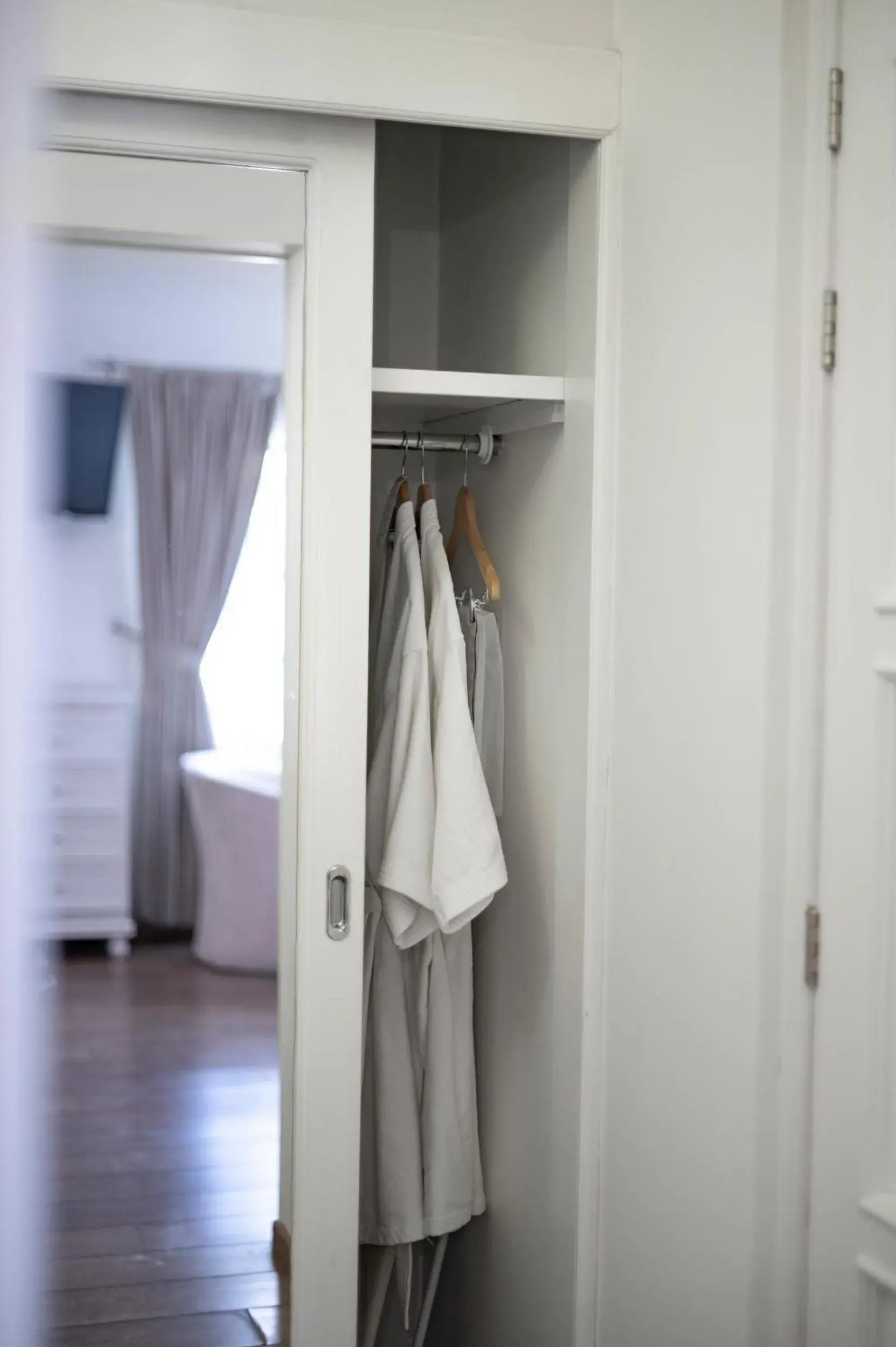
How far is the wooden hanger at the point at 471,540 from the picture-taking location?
199 cm

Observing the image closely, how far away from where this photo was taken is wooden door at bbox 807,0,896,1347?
1328 mm

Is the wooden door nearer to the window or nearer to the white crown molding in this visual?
the white crown molding

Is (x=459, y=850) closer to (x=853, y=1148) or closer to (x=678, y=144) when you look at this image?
(x=853, y=1148)

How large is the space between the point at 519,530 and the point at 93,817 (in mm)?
807

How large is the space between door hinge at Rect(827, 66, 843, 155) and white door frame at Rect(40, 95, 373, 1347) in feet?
2.04

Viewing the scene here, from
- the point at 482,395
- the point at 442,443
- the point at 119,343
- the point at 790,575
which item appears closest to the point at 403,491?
the point at 442,443

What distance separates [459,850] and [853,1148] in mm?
Answer: 690

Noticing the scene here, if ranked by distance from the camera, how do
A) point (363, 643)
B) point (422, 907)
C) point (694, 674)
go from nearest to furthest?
point (694, 674)
point (363, 643)
point (422, 907)

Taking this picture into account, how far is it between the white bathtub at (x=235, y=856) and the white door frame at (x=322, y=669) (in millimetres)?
23

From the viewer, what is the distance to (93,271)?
1696 millimetres

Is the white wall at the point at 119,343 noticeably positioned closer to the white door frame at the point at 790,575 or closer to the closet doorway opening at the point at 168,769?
the closet doorway opening at the point at 168,769

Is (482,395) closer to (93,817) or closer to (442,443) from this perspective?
(442,443)

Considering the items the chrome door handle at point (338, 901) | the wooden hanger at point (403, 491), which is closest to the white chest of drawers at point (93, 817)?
the chrome door handle at point (338, 901)

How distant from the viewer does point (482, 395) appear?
1.84 m
